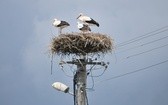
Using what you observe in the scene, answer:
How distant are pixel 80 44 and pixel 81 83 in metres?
1.37

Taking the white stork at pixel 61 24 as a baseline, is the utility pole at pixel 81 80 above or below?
below

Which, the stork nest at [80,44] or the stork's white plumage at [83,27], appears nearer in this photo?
the stork nest at [80,44]

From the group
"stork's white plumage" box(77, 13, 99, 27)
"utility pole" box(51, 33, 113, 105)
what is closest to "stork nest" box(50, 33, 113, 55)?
"utility pole" box(51, 33, 113, 105)

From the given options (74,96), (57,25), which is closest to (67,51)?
(74,96)

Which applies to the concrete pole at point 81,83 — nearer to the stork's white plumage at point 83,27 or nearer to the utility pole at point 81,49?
the utility pole at point 81,49

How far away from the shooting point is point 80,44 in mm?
16391

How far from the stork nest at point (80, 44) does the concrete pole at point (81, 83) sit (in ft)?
1.58

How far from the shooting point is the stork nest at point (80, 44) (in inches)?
642

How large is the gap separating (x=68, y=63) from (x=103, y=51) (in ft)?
4.61

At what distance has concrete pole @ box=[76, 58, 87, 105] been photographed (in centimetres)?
1603

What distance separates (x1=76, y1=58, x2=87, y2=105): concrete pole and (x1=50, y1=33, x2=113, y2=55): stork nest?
0.48 m

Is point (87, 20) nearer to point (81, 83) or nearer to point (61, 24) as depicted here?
point (61, 24)

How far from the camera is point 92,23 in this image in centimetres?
1862

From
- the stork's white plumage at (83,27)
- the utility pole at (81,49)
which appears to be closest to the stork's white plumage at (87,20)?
the stork's white plumage at (83,27)
